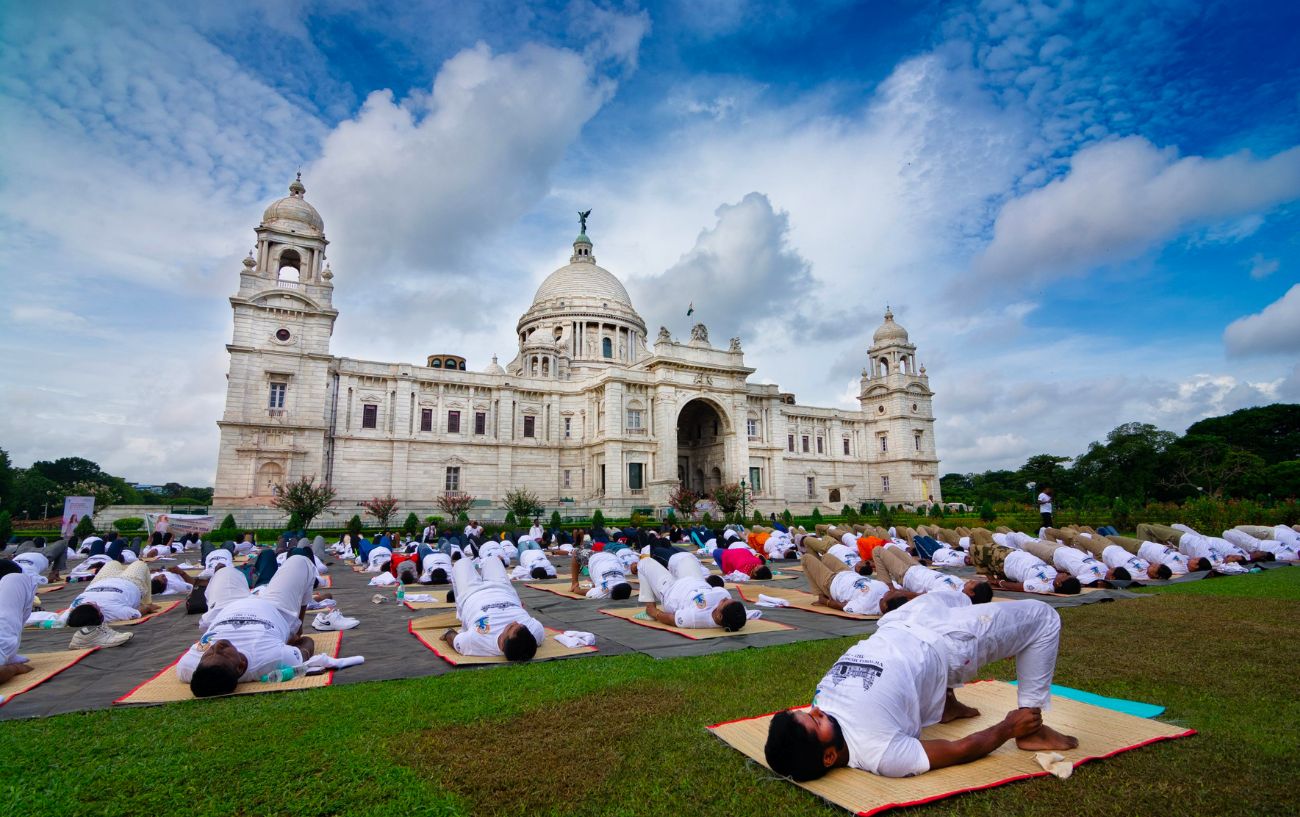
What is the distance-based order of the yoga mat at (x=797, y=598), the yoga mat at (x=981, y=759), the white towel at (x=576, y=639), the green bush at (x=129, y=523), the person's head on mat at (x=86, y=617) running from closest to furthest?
1. the yoga mat at (x=981, y=759)
2. the white towel at (x=576, y=639)
3. the person's head on mat at (x=86, y=617)
4. the yoga mat at (x=797, y=598)
5. the green bush at (x=129, y=523)

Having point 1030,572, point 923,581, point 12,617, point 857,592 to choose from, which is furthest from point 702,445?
point 12,617

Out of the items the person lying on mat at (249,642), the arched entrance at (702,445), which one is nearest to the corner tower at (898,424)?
the arched entrance at (702,445)

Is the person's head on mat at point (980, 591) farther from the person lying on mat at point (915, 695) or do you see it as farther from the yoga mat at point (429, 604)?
the yoga mat at point (429, 604)

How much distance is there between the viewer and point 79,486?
4031 centimetres

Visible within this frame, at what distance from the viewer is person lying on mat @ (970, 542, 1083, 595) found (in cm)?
1024

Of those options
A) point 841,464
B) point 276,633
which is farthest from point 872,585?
point 841,464

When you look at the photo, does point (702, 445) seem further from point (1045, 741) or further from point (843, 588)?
point (1045, 741)

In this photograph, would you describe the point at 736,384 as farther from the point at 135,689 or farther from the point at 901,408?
the point at 135,689

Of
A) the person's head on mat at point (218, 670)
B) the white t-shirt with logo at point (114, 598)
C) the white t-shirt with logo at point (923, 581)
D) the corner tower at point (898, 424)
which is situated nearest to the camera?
the person's head on mat at point (218, 670)

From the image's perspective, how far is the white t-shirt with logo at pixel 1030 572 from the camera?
10742mm

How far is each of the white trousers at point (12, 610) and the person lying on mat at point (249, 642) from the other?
4.80ft

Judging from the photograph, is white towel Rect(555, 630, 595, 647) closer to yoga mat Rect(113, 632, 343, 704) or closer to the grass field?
the grass field

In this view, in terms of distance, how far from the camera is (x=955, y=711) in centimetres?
447

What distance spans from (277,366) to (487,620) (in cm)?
3365
